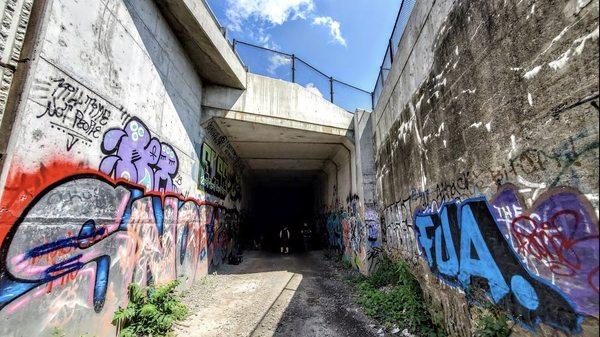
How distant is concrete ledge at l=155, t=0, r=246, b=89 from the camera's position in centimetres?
588

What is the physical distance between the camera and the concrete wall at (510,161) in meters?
2.08

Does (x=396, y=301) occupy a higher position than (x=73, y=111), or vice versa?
(x=73, y=111)

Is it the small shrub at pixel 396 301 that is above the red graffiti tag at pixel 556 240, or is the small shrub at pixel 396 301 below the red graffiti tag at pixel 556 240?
below

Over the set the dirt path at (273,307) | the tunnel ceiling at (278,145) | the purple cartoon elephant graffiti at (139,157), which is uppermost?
the tunnel ceiling at (278,145)

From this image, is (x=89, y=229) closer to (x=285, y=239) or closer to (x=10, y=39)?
(x=10, y=39)

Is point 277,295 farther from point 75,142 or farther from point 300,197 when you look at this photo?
point 300,197

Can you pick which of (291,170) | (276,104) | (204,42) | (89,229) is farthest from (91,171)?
(291,170)

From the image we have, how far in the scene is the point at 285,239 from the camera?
1452cm

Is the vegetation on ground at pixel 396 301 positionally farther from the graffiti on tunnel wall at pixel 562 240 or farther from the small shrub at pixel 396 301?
the graffiti on tunnel wall at pixel 562 240

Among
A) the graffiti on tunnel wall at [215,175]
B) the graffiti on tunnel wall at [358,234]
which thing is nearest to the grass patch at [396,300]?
the graffiti on tunnel wall at [358,234]

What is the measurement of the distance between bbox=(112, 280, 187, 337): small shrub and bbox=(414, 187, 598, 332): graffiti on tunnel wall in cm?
471

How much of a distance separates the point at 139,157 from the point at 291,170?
37.7 ft

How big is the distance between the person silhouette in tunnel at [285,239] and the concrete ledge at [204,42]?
8572 mm

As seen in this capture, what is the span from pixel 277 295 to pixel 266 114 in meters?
5.39
